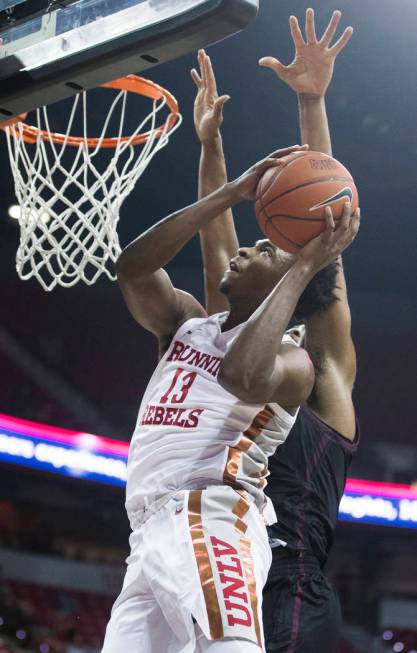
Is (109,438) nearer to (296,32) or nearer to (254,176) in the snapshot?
(296,32)

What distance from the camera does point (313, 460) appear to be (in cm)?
304

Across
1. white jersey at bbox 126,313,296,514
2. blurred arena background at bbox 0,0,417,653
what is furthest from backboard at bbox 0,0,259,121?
blurred arena background at bbox 0,0,417,653

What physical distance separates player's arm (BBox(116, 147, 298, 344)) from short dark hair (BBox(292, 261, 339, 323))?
1.26 ft

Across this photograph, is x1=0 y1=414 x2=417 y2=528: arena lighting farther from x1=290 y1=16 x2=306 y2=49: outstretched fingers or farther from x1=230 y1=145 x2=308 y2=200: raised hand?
x1=230 y1=145 x2=308 y2=200: raised hand

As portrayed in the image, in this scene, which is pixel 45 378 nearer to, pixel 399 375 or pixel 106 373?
pixel 106 373

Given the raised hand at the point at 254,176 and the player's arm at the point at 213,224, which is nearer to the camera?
the raised hand at the point at 254,176

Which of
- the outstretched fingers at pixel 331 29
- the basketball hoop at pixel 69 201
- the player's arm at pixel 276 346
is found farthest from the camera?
the basketball hoop at pixel 69 201

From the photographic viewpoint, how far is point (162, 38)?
2.50m

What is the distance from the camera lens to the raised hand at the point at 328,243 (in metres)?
2.50

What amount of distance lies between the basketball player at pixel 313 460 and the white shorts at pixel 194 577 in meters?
0.43

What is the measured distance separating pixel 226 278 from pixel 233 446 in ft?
1.80

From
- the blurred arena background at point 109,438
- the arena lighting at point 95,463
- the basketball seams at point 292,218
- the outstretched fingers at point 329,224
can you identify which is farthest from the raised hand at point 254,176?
the arena lighting at point 95,463

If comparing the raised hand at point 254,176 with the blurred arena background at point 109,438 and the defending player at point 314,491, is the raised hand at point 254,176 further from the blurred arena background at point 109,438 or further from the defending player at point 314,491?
the blurred arena background at point 109,438

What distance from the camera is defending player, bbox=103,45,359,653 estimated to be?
2.28 m
